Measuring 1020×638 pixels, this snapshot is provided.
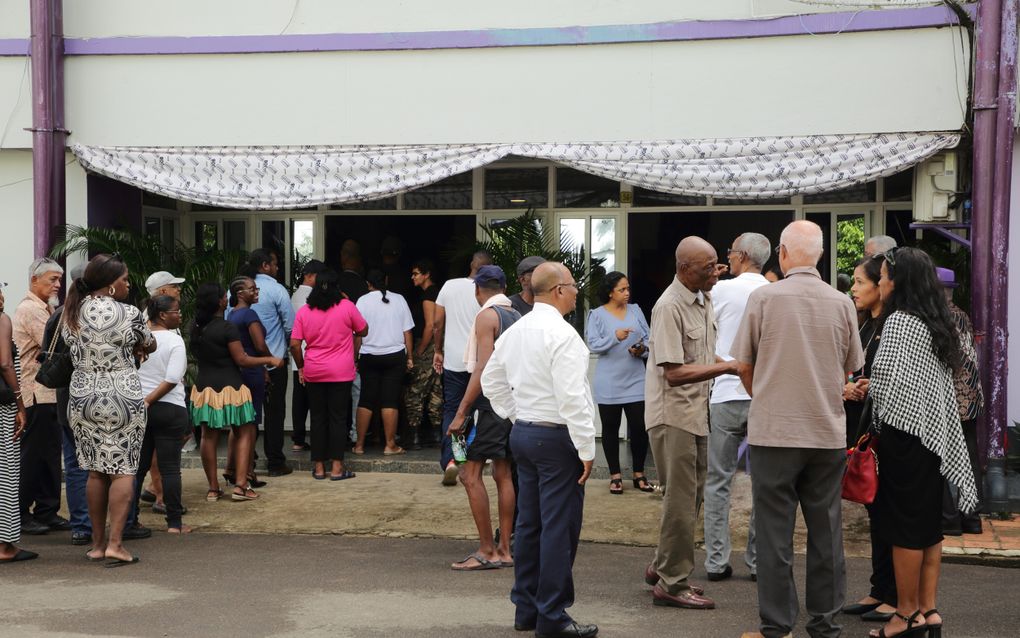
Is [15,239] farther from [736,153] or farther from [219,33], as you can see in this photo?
[736,153]

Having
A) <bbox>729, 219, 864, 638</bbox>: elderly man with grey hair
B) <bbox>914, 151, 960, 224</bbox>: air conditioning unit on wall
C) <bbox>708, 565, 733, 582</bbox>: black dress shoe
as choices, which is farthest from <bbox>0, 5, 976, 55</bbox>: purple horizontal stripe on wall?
<bbox>708, 565, 733, 582</bbox>: black dress shoe

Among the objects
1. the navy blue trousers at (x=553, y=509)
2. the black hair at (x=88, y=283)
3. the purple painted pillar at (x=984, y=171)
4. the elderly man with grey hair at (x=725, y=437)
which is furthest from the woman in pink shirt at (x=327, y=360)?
the purple painted pillar at (x=984, y=171)

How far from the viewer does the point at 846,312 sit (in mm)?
5785

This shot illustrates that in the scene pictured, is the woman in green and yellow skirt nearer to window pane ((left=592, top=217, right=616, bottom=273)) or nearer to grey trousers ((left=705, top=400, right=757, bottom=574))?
window pane ((left=592, top=217, right=616, bottom=273))

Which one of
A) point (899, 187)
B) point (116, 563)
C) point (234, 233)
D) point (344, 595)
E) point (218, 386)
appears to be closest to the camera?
point (344, 595)

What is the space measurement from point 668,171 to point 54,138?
18.2 ft

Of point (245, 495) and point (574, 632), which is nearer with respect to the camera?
point (574, 632)

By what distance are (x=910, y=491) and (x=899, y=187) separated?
243 inches

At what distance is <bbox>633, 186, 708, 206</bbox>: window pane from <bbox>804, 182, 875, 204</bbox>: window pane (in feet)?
3.44

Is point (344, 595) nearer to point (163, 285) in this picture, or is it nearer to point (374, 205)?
point (163, 285)

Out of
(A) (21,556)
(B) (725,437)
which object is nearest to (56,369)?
(A) (21,556)

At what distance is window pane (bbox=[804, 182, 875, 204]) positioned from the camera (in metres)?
11.6

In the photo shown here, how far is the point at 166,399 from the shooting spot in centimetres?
870

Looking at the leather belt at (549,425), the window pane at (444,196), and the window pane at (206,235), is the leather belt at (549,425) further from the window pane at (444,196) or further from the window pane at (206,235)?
the window pane at (206,235)
